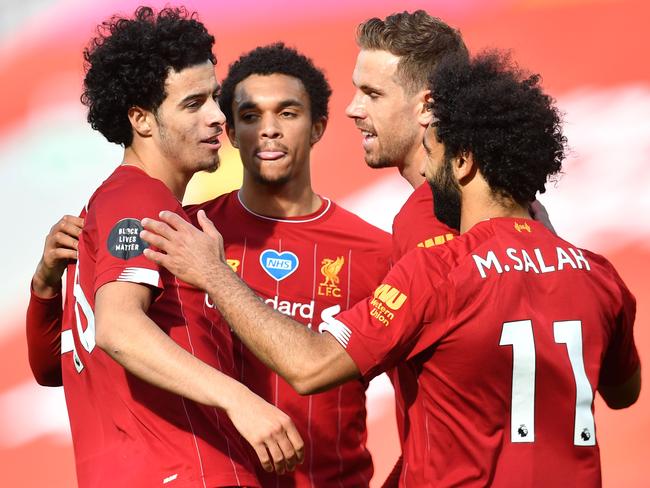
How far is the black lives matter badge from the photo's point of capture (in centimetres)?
309

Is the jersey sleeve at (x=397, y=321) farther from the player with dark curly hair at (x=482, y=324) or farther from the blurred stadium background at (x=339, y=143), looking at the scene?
the blurred stadium background at (x=339, y=143)

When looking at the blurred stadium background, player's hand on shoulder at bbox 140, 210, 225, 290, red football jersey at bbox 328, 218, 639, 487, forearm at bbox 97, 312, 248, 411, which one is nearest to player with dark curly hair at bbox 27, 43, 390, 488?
player's hand on shoulder at bbox 140, 210, 225, 290

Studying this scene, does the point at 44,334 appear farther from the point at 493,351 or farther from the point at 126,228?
the point at 493,351

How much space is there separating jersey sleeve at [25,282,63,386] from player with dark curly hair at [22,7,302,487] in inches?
15.2

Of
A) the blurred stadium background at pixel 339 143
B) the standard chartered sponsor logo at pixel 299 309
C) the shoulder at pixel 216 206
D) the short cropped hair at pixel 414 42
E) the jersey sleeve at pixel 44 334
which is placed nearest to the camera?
the jersey sleeve at pixel 44 334

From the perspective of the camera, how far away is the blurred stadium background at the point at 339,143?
583 cm

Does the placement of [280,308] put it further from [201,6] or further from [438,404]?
[201,6]

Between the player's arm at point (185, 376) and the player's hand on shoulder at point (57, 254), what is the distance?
760mm

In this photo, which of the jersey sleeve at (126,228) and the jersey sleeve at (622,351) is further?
the jersey sleeve at (622,351)

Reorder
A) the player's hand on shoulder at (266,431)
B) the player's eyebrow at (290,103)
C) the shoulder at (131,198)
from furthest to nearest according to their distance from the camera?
1. the player's eyebrow at (290,103)
2. the shoulder at (131,198)
3. the player's hand on shoulder at (266,431)

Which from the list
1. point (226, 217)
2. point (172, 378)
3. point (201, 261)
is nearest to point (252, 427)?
point (172, 378)

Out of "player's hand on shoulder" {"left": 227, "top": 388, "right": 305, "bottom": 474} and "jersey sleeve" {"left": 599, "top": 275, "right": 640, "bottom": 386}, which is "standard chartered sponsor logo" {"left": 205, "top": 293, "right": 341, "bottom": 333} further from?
"player's hand on shoulder" {"left": 227, "top": 388, "right": 305, "bottom": 474}

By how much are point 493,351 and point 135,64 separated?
4.74 ft

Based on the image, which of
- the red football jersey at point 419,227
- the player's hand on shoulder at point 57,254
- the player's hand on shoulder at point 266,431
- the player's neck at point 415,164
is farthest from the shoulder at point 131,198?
the player's neck at point 415,164
